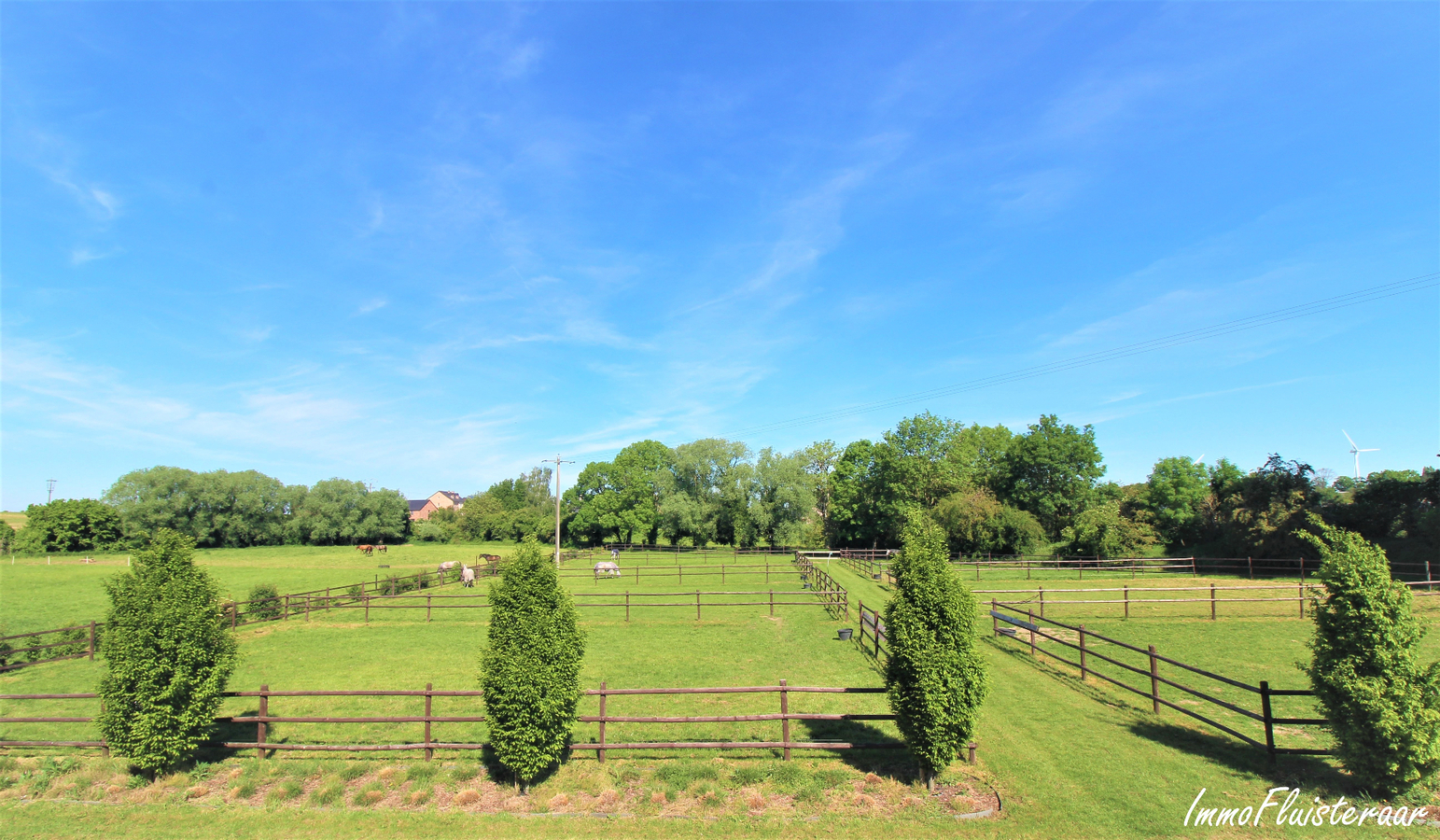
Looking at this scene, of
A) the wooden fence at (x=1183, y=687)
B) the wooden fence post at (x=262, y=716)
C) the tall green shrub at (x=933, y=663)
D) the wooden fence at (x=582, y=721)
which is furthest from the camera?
the wooden fence post at (x=262, y=716)

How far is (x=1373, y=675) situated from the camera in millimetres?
6953

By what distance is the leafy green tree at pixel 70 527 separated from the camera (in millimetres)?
64938

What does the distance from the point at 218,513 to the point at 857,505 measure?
74260 mm

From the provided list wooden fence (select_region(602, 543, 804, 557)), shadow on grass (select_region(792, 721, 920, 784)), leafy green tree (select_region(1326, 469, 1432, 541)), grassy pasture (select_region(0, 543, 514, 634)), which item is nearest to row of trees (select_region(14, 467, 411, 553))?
grassy pasture (select_region(0, 543, 514, 634))

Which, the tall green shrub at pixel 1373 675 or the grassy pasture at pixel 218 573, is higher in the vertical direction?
the tall green shrub at pixel 1373 675

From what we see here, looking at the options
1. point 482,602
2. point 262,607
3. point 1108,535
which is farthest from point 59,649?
point 1108,535

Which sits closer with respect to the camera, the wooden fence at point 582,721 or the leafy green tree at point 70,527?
the wooden fence at point 582,721

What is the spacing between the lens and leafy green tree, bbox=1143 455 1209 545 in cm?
4603

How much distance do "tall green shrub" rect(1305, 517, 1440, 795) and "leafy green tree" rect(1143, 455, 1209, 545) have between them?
4584 centimetres

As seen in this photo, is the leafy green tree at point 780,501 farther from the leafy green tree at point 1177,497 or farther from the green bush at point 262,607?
the green bush at point 262,607

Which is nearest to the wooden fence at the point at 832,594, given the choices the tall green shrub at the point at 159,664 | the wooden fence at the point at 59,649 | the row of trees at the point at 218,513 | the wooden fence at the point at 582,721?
the wooden fence at the point at 582,721

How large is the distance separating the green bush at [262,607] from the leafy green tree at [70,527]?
220ft

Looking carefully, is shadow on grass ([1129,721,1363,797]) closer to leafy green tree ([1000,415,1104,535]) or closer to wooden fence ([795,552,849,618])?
wooden fence ([795,552,849,618])

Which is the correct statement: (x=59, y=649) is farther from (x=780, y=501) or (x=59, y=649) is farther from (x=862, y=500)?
(x=862, y=500)
